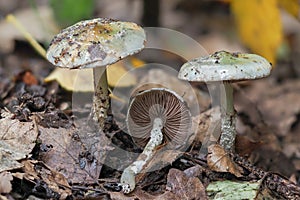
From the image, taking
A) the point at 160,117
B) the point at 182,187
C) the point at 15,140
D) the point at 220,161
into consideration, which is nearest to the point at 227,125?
the point at 220,161

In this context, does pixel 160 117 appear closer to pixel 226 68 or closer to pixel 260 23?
pixel 226 68

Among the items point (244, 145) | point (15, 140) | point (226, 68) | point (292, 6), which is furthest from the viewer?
point (292, 6)

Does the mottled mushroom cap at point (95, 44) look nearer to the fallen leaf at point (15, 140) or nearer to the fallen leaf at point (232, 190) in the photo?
the fallen leaf at point (15, 140)

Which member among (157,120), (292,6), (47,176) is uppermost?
(292,6)

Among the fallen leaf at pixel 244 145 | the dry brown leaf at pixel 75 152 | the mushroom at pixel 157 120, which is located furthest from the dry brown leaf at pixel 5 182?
the fallen leaf at pixel 244 145

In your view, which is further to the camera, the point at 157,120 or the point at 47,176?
the point at 157,120

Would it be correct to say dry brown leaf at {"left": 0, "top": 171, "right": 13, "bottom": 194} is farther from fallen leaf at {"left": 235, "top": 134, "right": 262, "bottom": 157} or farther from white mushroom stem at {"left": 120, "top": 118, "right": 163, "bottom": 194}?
fallen leaf at {"left": 235, "top": 134, "right": 262, "bottom": 157}

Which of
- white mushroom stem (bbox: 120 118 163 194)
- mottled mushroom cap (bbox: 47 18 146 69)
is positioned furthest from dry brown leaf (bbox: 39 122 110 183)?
mottled mushroom cap (bbox: 47 18 146 69)
